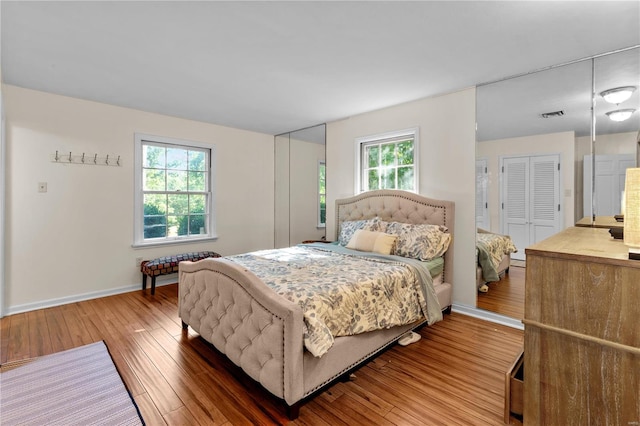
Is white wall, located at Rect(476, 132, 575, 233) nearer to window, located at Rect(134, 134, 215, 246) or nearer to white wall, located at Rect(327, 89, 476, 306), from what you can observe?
white wall, located at Rect(327, 89, 476, 306)

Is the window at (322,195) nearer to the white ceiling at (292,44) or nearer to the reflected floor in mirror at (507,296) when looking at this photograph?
the white ceiling at (292,44)

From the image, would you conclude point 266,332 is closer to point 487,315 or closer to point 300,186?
point 487,315

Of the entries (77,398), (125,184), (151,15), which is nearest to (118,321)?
(77,398)

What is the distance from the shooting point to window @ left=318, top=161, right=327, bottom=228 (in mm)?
4758

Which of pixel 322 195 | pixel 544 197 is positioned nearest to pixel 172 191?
pixel 322 195

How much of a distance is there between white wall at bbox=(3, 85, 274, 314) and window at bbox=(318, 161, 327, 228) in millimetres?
2039

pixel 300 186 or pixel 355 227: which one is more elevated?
pixel 300 186

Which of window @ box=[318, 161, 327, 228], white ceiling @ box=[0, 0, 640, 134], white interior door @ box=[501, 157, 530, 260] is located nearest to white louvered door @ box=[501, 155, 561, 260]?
white interior door @ box=[501, 157, 530, 260]

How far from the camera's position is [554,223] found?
108 inches

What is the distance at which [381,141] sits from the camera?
4.06 m

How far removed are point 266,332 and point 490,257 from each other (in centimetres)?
262

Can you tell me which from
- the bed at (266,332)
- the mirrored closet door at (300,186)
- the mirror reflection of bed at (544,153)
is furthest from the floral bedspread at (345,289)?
the mirrored closet door at (300,186)

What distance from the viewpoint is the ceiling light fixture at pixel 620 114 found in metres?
2.39

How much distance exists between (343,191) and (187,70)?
2563 mm
